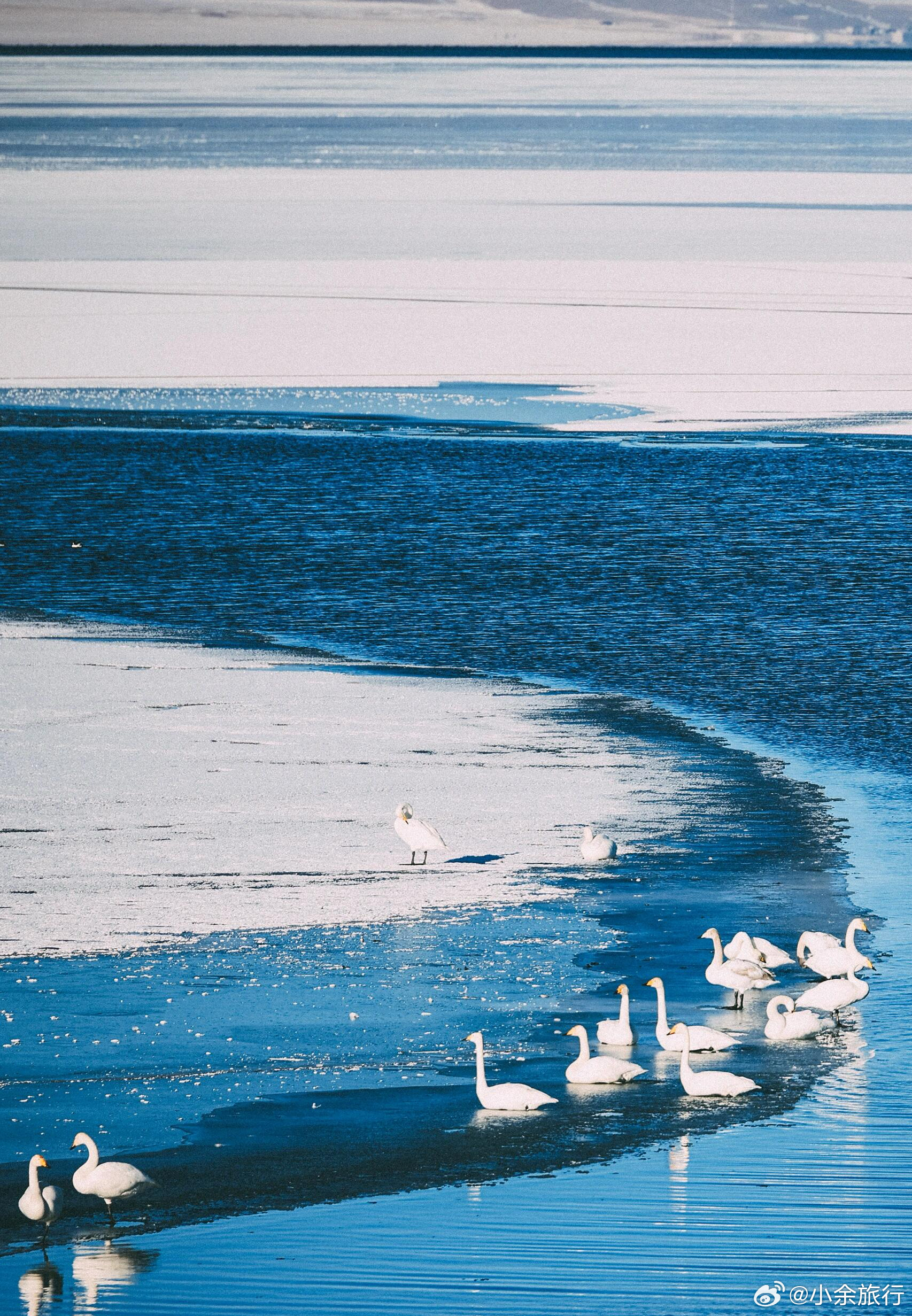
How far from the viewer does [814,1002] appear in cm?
942

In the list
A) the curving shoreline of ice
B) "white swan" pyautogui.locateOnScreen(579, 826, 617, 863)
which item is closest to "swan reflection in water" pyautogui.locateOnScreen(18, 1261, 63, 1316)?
the curving shoreline of ice

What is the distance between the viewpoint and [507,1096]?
8445 mm

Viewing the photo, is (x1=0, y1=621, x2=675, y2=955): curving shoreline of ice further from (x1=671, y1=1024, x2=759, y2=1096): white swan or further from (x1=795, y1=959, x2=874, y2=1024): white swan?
(x1=671, y1=1024, x2=759, y2=1096): white swan

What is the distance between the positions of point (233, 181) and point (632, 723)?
143 feet

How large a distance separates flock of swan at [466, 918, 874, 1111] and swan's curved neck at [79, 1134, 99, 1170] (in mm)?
1621

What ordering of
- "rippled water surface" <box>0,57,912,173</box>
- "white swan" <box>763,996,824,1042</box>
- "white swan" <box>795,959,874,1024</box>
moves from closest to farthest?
"white swan" <box>763,996,824,1042</box> → "white swan" <box>795,959,874,1024</box> → "rippled water surface" <box>0,57,912,173</box>

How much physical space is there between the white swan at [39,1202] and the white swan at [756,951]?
3482 millimetres

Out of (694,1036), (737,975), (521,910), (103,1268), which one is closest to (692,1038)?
(694,1036)

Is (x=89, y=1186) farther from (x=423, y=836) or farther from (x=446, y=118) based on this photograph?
(x=446, y=118)

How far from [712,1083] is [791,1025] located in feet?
2.57

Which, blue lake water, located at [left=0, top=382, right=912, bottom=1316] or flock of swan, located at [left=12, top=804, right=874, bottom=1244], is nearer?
blue lake water, located at [left=0, top=382, right=912, bottom=1316]

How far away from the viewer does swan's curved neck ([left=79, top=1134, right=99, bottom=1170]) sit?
7.53 meters

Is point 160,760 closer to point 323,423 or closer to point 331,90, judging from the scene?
point 323,423

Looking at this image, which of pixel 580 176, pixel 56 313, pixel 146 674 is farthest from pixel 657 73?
pixel 146 674
